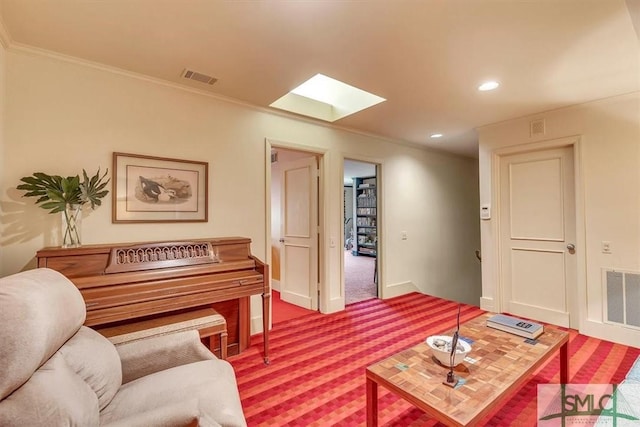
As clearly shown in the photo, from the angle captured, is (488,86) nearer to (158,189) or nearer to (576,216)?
(576,216)

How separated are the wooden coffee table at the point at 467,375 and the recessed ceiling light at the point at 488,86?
6.89 feet

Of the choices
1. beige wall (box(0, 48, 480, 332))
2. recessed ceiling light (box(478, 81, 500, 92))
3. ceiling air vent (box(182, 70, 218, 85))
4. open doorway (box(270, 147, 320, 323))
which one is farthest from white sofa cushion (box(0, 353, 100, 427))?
recessed ceiling light (box(478, 81, 500, 92))

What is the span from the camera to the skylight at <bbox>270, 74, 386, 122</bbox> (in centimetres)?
327

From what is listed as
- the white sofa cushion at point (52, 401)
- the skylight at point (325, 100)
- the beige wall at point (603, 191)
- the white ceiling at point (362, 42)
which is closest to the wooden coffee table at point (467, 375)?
the white sofa cushion at point (52, 401)

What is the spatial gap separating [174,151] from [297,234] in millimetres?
2035

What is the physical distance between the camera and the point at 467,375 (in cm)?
150

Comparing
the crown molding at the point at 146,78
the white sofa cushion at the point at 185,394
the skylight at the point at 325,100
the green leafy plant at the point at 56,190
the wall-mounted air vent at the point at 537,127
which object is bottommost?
the white sofa cushion at the point at 185,394

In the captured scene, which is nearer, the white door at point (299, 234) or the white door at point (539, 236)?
the white door at point (539, 236)

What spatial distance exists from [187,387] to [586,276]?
12.5 feet

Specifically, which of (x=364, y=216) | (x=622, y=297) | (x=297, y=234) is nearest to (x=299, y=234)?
(x=297, y=234)

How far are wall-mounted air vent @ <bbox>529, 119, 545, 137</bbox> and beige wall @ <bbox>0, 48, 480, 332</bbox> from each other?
5.42 feet

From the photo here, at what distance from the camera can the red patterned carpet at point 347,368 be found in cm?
185

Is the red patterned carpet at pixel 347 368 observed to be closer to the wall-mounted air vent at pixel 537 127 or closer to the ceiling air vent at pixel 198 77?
the wall-mounted air vent at pixel 537 127

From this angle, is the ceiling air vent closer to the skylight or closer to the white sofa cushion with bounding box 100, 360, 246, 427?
the skylight
